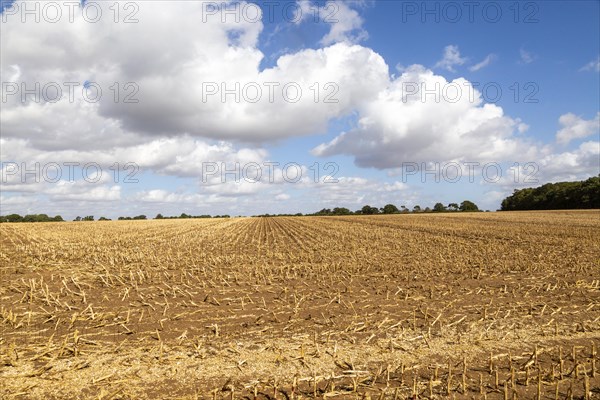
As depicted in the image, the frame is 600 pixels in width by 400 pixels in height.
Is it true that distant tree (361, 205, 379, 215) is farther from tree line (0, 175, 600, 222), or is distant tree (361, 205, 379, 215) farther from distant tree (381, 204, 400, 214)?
tree line (0, 175, 600, 222)

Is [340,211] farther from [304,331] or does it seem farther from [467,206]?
[304,331]

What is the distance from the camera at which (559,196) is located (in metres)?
104

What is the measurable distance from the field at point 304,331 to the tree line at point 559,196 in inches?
3655

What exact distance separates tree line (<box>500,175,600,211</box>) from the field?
305 ft

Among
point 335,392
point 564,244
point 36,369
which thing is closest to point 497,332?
point 335,392

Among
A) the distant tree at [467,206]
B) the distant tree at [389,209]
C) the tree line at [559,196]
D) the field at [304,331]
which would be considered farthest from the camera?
the distant tree at [389,209]

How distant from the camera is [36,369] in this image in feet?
22.2

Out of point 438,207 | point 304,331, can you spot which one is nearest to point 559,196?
point 438,207

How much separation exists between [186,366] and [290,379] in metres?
1.89

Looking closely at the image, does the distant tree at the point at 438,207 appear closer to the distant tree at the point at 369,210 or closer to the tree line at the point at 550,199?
the tree line at the point at 550,199

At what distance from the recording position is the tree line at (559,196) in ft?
300

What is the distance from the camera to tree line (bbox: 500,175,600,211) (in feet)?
300

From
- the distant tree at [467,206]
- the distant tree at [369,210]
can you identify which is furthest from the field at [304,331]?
the distant tree at [369,210]

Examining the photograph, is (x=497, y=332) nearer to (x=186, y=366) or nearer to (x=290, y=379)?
(x=290, y=379)
